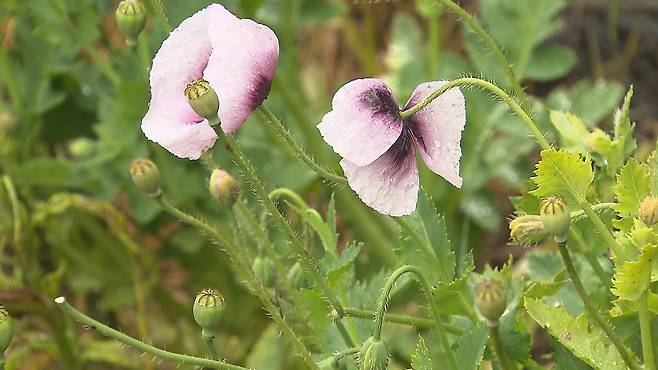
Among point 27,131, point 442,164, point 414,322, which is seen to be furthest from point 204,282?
point 442,164

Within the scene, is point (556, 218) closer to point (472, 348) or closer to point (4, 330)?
point (472, 348)

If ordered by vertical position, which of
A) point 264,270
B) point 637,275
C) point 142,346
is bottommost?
point 264,270

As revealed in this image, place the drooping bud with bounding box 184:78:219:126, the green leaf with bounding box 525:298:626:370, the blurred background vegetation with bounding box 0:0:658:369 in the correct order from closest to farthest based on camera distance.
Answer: the drooping bud with bounding box 184:78:219:126
the green leaf with bounding box 525:298:626:370
the blurred background vegetation with bounding box 0:0:658:369

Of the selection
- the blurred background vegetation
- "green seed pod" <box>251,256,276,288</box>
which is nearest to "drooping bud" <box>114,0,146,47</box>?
"green seed pod" <box>251,256,276,288</box>

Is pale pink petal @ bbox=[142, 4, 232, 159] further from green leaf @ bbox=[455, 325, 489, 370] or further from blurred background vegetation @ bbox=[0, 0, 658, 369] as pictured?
blurred background vegetation @ bbox=[0, 0, 658, 369]

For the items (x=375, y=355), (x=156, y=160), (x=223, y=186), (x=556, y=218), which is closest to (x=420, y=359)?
(x=375, y=355)

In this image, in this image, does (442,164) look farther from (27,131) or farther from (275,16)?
(275,16)
